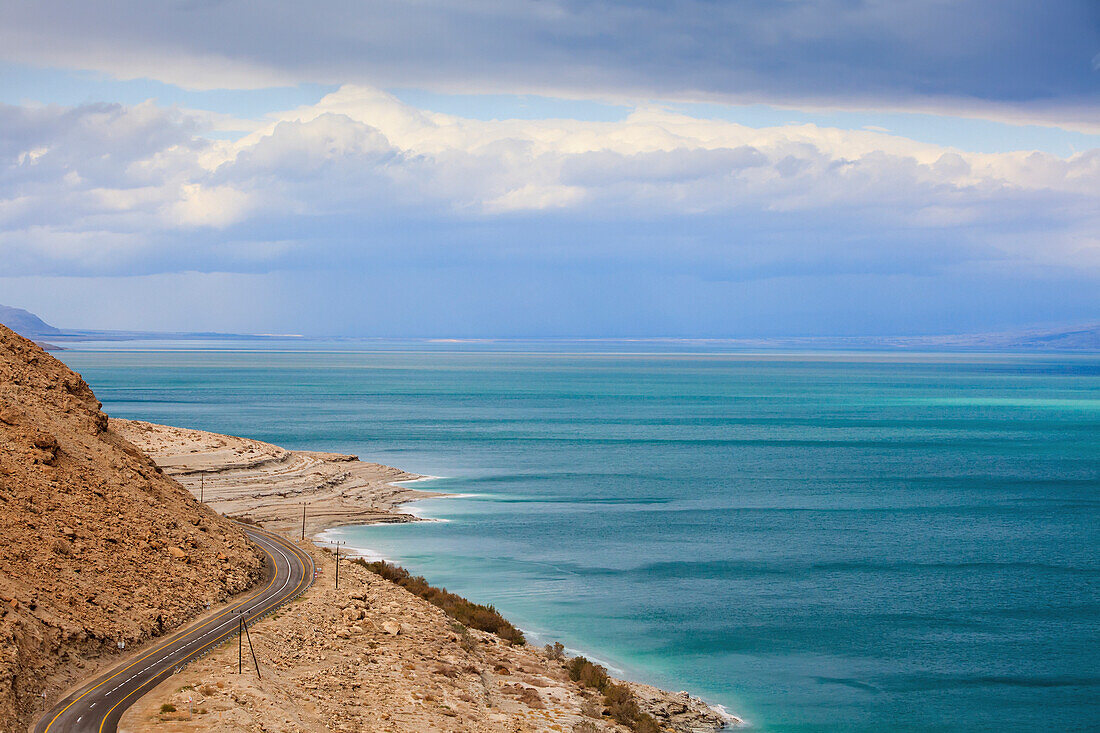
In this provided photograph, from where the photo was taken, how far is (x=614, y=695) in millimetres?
37344

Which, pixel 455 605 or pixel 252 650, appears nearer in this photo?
pixel 252 650

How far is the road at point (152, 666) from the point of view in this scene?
3036 centimetres

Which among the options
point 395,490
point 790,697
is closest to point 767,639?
point 790,697

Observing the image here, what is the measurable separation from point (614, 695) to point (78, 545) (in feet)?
74.6

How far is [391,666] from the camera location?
3850 cm

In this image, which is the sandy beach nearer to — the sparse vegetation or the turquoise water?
the turquoise water

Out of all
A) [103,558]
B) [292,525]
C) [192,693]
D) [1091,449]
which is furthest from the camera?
[1091,449]

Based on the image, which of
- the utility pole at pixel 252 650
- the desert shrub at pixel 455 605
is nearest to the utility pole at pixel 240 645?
the utility pole at pixel 252 650

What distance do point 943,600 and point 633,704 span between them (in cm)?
2572

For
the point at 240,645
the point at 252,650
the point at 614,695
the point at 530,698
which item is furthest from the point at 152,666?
the point at 614,695

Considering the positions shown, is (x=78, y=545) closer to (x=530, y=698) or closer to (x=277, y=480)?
(x=530, y=698)

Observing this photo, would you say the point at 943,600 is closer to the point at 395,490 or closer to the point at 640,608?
the point at 640,608

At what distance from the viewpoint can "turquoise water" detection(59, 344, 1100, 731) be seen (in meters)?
42.6

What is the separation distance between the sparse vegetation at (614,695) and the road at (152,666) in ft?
41.3
